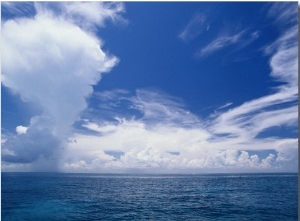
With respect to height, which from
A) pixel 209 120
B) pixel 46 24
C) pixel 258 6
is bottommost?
pixel 209 120

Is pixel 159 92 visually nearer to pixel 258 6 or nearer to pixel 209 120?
pixel 209 120

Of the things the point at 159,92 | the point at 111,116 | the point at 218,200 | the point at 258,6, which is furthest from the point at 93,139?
the point at 258,6

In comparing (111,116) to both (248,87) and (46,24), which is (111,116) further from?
(248,87)

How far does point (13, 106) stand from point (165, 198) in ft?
16.5

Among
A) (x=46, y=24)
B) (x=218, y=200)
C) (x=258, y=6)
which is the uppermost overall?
(x=258, y=6)

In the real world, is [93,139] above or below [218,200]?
above

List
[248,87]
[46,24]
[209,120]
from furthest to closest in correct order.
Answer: [209,120]
[248,87]
[46,24]

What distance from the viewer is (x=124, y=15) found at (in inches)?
240

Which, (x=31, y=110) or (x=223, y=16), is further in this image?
(x=31, y=110)

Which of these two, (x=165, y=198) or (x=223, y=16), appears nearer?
(x=223, y=16)

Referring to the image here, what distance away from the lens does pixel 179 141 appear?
6941mm

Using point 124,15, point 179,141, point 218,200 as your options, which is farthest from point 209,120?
point 124,15

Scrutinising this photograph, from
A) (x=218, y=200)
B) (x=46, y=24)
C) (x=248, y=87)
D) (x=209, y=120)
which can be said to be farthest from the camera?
(x=218, y=200)

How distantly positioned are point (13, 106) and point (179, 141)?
4.36m
